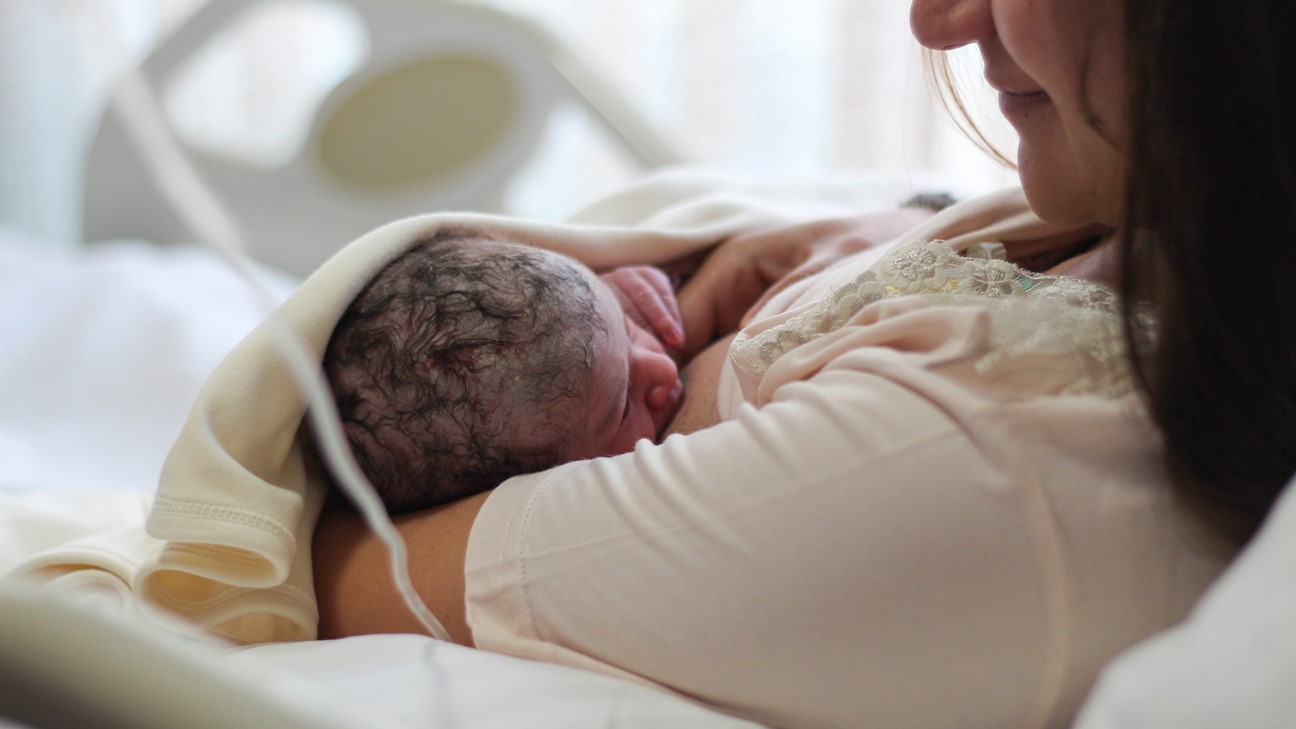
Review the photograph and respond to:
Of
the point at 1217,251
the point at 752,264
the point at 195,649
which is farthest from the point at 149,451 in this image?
the point at 1217,251

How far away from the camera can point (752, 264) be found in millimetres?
1054

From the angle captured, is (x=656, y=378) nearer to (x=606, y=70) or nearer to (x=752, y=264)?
(x=752, y=264)

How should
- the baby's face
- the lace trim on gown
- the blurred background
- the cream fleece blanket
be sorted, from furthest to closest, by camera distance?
the blurred background → the baby's face → the cream fleece blanket → the lace trim on gown

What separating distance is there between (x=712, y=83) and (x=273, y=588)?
1841 millimetres

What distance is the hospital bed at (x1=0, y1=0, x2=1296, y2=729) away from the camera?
0.34 meters

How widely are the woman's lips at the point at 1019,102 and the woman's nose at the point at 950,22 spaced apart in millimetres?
46

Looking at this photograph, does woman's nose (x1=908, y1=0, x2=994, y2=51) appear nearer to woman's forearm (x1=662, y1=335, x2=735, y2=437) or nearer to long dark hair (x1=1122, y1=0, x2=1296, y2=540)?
long dark hair (x1=1122, y1=0, x2=1296, y2=540)

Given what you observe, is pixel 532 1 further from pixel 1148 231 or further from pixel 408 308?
pixel 1148 231

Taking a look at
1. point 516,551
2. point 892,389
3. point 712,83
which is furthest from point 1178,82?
point 712,83

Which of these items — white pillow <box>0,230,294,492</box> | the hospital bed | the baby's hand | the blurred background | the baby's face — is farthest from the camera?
the blurred background

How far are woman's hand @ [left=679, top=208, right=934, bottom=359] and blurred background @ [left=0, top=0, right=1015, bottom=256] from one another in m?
1.14

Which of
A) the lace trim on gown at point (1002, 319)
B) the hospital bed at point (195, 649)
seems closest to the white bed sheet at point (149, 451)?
the hospital bed at point (195, 649)

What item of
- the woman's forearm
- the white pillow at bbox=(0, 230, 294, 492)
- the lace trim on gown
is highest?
the lace trim on gown

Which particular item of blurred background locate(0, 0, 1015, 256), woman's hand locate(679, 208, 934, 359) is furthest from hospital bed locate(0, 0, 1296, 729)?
blurred background locate(0, 0, 1015, 256)
